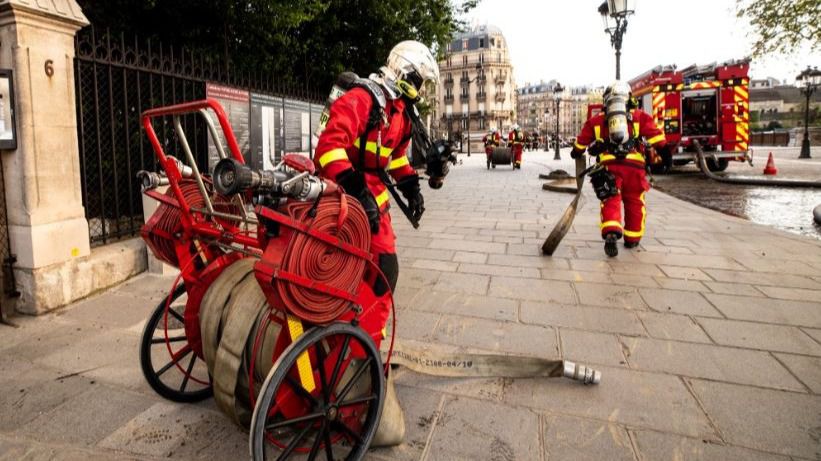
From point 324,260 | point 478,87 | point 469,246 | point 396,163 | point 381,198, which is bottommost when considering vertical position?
point 469,246

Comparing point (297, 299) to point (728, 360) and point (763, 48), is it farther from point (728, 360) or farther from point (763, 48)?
point (763, 48)

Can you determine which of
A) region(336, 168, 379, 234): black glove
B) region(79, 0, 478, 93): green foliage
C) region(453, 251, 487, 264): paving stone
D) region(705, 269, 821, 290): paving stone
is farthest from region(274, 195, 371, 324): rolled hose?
region(79, 0, 478, 93): green foliage

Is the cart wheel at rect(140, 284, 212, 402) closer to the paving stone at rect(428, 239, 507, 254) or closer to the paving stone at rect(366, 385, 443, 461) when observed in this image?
the paving stone at rect(366, 385, 443, 461)

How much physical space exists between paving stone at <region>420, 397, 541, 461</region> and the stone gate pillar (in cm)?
337

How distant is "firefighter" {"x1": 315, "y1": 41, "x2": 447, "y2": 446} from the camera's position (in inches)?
99.0

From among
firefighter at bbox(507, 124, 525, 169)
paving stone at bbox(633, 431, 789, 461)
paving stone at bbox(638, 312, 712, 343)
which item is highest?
firefighter at bbox(507, 124, 525, 169)

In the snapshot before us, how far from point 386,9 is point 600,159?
6385 mm

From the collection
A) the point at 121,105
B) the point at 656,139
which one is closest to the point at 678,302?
the point at 656,139

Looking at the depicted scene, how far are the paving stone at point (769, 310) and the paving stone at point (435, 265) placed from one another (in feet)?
7.87

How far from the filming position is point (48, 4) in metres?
3.91

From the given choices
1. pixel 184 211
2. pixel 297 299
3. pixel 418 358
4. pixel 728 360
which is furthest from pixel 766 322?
pixel 184 211

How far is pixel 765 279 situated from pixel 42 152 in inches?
253

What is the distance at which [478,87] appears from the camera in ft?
306

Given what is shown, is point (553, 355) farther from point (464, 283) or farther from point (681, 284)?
point (681, 284)
